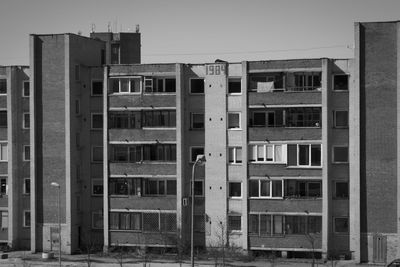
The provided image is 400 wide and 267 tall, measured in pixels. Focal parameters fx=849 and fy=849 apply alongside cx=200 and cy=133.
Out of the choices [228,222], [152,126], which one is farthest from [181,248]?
[152,126]

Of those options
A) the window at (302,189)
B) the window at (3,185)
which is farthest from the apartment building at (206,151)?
the window at (3,185)

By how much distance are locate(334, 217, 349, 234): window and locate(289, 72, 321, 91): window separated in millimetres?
9906

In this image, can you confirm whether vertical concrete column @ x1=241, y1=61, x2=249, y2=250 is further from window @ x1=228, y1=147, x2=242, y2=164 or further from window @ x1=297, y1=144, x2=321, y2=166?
window @ x1=297, y1=144, x2=321, y2=166

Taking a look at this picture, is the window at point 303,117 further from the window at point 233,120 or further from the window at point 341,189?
the window at point 341,189

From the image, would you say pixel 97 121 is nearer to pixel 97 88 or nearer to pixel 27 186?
pixel 97 88

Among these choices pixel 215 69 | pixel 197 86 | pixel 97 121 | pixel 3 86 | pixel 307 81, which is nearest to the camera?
pixel 307 81

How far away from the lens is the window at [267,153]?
63562mm

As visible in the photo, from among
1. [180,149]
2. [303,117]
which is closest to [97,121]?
[180,149]

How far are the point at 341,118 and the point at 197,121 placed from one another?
36.5ft

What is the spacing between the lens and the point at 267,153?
6394 cm

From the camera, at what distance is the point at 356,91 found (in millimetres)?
60750

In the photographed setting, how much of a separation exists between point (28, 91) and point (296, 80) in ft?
71.4

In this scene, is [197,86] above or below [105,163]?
above

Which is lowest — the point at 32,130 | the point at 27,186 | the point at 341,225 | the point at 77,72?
the point at 341,225
